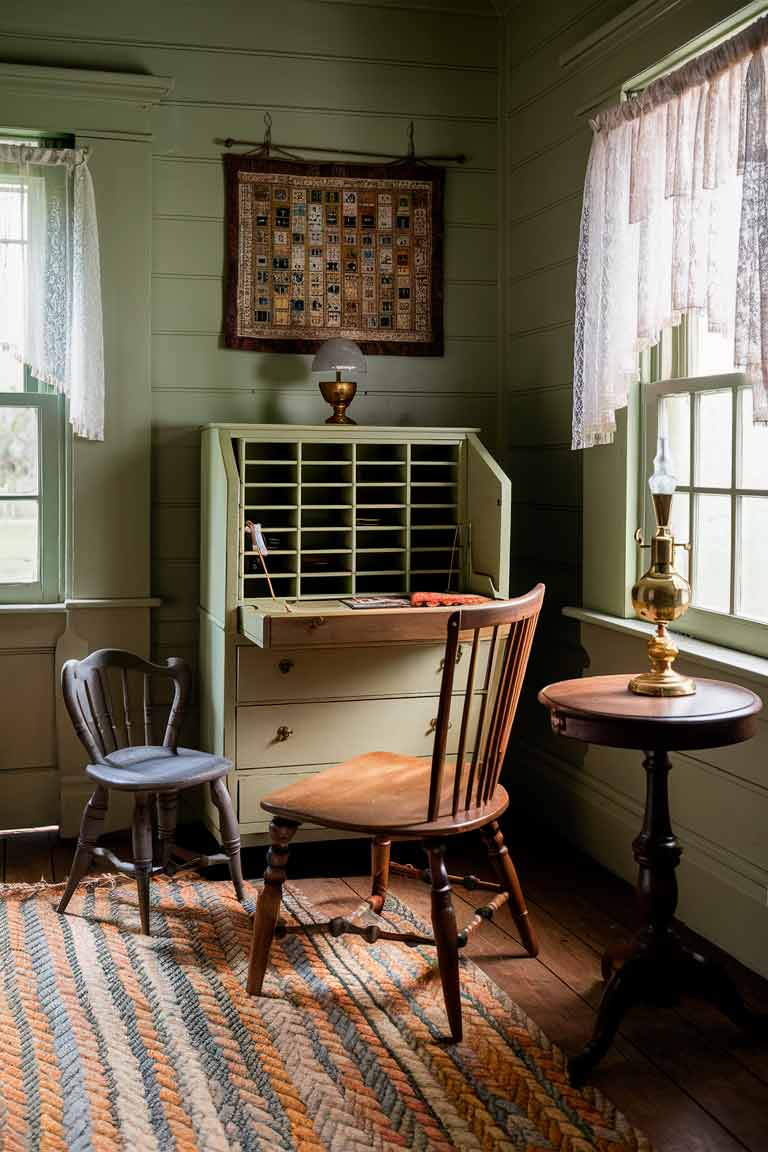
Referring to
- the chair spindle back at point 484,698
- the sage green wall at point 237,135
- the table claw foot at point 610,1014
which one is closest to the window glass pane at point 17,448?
the sage green wall at point 237,135

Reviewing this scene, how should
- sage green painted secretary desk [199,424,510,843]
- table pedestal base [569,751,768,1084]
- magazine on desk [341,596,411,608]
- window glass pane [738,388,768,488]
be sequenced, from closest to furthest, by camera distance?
table pedestal base [569,751,768,1084] → window glass pane [738,388,768,488] → sage green painted secretary desk [199,424,510,843] → magazine on desk [341,596,411,608]

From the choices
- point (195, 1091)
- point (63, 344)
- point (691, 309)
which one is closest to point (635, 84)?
point (691, 309)

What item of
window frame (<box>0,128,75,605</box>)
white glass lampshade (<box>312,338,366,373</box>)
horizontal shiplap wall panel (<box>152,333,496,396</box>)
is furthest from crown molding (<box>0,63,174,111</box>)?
white glass lampshade (<box>312,338,366,373</box>)

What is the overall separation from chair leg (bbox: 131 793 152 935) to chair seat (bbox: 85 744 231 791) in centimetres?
6

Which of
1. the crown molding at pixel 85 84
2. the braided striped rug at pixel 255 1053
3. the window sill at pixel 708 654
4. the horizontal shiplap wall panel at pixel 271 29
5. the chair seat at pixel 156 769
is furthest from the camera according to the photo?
the horizontal shiplap wall panel at pixel 271 29

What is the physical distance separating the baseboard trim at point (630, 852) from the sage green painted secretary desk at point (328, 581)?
1.95ft

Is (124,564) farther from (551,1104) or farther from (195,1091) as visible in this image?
(551,1104)

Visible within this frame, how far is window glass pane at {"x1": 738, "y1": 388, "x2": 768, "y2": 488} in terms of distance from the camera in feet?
10.1

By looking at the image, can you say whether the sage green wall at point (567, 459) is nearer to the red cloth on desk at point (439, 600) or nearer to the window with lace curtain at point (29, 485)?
the red cloth on desk at point (439, 600)

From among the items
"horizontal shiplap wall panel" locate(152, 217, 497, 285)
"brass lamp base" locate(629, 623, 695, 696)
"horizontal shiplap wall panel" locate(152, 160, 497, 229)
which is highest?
"horizontal shiplap wall panel" locate(152, 160, 497, 229)

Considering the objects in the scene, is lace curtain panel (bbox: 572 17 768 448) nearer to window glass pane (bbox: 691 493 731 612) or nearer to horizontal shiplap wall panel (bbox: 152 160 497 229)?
window glass pane (bbox: 691 493 731 612)

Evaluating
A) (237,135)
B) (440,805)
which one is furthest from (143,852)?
(237,135)

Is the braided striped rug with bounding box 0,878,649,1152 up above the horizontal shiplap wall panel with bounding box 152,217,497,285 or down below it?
below

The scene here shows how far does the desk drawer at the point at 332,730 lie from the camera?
11.7 feet
